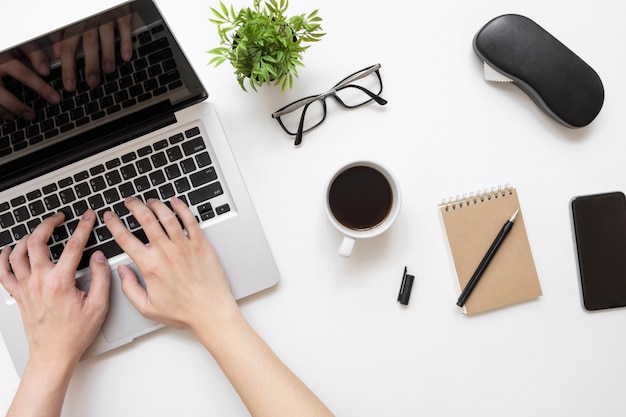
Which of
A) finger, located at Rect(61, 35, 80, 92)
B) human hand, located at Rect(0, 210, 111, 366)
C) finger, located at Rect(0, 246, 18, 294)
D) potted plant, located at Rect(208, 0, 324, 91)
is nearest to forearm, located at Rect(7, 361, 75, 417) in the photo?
human hand, located at Rect(0, 210, 111, 366)

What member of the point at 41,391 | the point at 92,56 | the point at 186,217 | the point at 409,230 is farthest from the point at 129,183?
the point at 409,230

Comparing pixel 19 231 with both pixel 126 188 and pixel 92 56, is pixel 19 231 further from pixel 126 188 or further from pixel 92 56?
pixel 92 56

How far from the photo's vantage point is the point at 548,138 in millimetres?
830

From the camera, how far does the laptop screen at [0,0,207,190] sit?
0.57 meters

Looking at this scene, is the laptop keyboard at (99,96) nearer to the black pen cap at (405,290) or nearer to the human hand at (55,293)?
the human hand at (55,293)

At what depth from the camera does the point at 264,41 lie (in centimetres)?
70

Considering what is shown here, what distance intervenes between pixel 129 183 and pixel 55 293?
0.20m

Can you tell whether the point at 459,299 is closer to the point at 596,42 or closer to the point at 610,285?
the point at 610,285

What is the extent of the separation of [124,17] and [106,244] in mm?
358

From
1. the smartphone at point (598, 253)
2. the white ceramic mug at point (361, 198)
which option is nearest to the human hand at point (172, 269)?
the white ceramic mug at point (361, 198)

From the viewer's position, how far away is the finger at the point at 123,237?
73 centimetres

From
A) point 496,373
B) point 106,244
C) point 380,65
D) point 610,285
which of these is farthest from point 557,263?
point 106,244

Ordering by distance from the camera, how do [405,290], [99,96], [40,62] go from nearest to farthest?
[40,62] → [99,96] → [405,290]

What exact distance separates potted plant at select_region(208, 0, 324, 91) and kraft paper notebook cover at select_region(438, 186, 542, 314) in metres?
0.36
